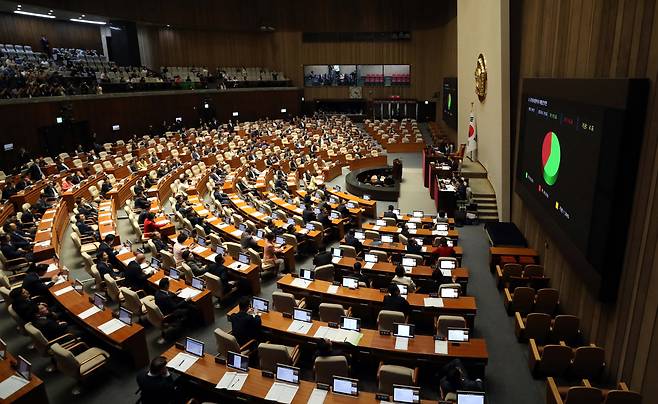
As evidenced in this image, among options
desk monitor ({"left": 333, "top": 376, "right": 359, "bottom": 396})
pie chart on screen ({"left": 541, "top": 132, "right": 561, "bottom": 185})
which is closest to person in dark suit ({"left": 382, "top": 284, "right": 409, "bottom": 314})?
desk monitor ({"left": 333, "top": 376, "right": 359, "bottom": 396})

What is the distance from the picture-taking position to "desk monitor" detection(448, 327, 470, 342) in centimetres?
678

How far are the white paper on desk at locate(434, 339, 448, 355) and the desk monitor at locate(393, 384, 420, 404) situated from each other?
1.23 m

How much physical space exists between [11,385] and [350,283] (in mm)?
5675

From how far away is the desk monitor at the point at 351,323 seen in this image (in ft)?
23.6

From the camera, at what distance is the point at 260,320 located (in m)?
7.34

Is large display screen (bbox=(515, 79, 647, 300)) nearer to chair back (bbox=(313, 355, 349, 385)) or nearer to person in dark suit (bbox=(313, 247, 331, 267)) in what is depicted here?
chair back (bbox=(313, 355, 349, 385))

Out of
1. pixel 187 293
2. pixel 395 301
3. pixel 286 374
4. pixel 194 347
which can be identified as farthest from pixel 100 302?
pixel 395 301

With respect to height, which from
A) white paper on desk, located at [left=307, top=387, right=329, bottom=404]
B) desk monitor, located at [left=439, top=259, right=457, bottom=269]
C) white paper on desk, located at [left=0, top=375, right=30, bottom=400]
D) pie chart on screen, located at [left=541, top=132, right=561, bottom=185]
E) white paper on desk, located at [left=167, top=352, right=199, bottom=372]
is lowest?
desk monitor, located at [left=439, top=259, right=457, bottom=269]

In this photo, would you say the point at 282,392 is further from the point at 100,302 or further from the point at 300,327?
the point at 100,302

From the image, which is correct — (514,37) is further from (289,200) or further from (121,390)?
(121,390)

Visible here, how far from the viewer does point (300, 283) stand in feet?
29.8

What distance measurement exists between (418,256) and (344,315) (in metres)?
3.07

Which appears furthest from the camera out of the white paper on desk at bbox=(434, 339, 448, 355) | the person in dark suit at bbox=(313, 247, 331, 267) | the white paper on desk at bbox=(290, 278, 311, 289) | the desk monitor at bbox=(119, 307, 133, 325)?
the person in dark suit at bbox=(313, 247, 331, 267)

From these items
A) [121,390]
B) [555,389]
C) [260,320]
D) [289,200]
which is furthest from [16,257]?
[555,389]
